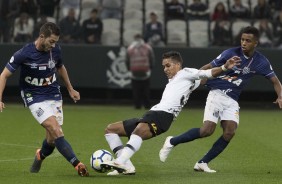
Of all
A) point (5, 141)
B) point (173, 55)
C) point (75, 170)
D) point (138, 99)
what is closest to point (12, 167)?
point (75, 170)

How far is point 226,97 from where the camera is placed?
12.9m

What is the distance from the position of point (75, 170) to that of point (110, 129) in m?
0.83

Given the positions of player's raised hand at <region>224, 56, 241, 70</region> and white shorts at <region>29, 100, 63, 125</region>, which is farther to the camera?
white shorts at <region>29, 100, 63, 125</region>

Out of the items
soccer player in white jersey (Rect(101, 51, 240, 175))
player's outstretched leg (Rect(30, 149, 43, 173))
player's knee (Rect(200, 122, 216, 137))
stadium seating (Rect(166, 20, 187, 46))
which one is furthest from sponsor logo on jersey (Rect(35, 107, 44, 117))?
stadium seating (Rect(166, 20, 187, 46))

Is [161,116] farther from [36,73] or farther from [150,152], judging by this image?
[150,152]

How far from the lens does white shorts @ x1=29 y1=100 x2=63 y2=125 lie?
1182cm

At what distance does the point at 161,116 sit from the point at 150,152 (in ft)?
11.1

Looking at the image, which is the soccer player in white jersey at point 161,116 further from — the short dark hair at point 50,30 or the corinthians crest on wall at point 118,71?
the corinthians crest on wall at point 118,71

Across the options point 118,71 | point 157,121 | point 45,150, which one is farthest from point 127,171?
point 118,71

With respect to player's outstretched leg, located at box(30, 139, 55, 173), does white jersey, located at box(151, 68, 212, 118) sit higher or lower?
higher

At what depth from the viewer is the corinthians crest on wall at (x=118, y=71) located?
25688mm

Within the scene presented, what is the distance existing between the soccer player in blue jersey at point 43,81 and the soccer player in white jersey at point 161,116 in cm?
57

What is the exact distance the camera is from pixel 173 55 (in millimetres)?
12031

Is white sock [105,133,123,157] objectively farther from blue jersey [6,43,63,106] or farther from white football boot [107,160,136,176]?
blue jersey [6,43,63,106]
